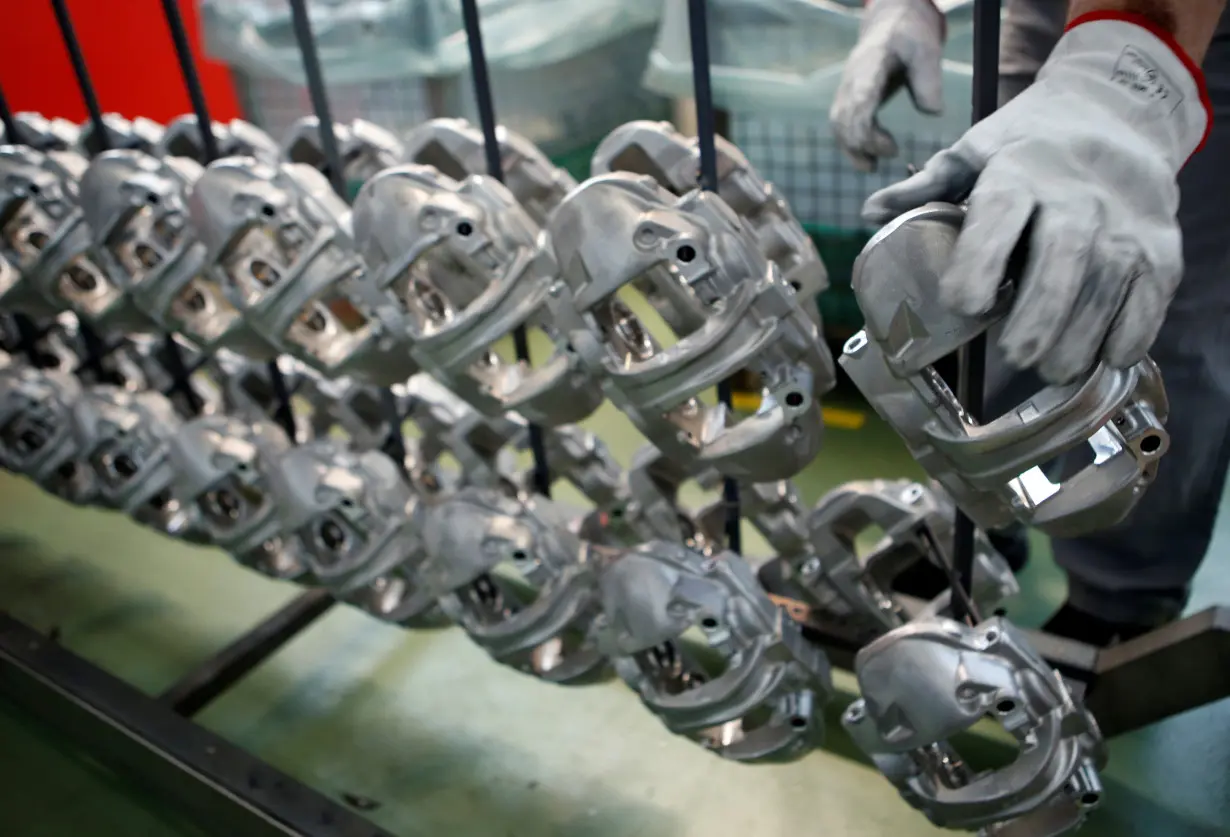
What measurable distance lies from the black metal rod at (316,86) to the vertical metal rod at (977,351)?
698 mm

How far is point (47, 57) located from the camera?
8.75 feet

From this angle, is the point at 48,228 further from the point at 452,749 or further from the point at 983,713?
the point at 983,713

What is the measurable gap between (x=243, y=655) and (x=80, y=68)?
88 cm

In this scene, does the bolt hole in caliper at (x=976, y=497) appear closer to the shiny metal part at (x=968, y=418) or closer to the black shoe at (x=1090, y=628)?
the shiny metal part at (x=968, y=418)

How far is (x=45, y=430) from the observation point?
1.52 m

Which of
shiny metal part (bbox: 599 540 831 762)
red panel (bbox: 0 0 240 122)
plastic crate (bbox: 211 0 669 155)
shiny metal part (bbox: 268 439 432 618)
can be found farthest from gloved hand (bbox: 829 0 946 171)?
red panel (bbox: 0 0 240 122)

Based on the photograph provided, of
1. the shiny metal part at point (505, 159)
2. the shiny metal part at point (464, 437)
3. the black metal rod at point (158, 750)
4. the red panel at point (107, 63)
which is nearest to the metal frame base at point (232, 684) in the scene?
the black metal rod at point (158, 750)

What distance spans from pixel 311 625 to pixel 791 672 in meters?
1.02

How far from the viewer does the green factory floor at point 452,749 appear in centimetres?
125

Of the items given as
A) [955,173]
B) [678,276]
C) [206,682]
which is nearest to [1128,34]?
[955,173]

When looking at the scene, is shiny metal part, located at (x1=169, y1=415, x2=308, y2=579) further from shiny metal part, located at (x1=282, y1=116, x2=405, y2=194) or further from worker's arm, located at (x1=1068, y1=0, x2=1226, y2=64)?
worker's arm, located at (x1=1068, y1=0, x2=1226, y2=64)

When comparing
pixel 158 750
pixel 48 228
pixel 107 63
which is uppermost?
pixel 48 228

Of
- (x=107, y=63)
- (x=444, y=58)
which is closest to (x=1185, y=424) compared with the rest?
(x=444, y=58)

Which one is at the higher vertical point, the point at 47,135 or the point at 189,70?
the point at 189,70
